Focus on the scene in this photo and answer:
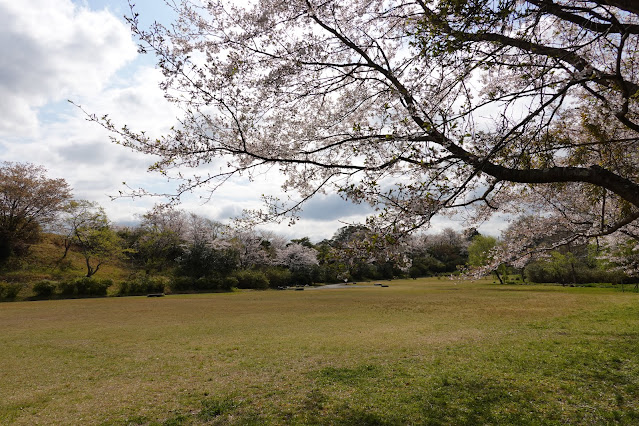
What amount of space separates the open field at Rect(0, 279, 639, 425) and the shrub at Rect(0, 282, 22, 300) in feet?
42.0

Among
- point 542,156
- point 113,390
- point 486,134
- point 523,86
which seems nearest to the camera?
point 523,86

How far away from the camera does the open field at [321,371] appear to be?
4.92 metres

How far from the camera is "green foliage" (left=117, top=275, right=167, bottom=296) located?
26.9 metres

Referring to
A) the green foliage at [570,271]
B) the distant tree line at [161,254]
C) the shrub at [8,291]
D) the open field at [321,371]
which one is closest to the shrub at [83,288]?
the distant tree line at [161,254]

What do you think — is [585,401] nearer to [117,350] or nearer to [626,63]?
[626,63]

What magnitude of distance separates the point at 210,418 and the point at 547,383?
575cm

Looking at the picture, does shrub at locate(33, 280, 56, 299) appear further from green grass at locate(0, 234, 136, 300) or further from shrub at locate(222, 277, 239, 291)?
shrub at locate(222, 277, 239, 291)

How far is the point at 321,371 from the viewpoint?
704 cm

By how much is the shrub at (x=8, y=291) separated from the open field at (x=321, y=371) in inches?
504

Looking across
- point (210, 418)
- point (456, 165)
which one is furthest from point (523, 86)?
point (210, 418)

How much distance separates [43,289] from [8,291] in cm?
187

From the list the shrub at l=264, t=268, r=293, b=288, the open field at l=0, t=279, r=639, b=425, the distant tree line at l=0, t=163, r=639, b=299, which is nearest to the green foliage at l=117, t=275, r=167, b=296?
the distant tree line at l=0, t=163, r=639, b=299

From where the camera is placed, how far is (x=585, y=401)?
5.08 m

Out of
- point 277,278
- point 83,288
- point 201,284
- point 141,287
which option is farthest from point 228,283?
point 83,288
